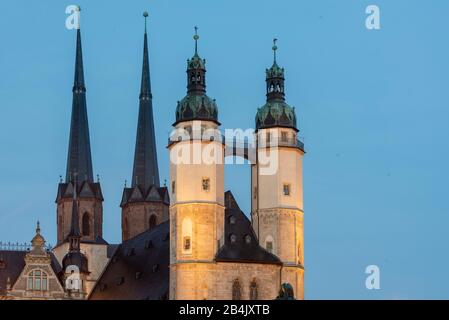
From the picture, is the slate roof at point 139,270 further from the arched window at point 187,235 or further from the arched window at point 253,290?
the arched window at point 253,290

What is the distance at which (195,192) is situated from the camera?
125000 millimetres

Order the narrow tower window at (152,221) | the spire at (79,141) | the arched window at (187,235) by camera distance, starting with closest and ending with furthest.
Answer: the arched window at (187,235), the spire at (79,141), the narrow tower window at (152,221)

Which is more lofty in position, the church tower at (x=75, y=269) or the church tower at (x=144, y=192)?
the church tower at (x=144, y=192)

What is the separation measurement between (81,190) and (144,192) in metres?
7.62

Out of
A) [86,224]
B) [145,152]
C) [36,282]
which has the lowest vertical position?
[36,282]

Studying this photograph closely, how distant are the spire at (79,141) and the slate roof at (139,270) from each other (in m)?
15.0

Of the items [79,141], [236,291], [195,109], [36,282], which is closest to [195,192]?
[195,109]

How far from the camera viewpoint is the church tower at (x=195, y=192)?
123m

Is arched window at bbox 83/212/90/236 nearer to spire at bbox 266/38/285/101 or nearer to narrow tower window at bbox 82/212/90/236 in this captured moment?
narrow tower window at bbox 82/212/90/236

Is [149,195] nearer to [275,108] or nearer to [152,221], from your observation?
[152,221]

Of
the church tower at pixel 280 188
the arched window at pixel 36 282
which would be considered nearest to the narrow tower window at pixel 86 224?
the arched window at pixel 36 282

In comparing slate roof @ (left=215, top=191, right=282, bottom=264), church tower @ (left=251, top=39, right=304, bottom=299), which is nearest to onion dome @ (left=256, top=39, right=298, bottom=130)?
church tower @ (left=251, top=39, right=304, bottom=299)
